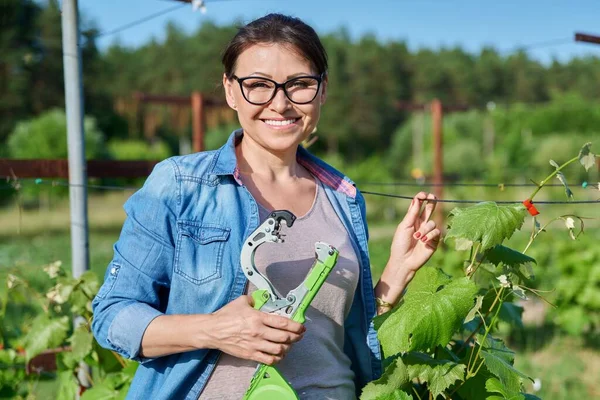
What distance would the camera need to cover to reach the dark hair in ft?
5.03

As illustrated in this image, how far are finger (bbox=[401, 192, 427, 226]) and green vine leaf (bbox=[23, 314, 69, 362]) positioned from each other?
1.35 meters

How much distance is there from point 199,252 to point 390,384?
19.7 inches

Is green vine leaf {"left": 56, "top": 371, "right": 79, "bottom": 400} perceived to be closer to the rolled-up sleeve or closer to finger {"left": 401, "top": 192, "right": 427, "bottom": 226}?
the rolled-up sleeve

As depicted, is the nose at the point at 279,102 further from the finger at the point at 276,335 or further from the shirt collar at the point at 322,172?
the finger at the point at 276,335

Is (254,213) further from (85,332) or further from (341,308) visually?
(85,332)

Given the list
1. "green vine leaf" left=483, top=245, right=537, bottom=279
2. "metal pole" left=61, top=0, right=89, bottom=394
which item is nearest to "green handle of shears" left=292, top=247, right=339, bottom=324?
"green vine leaf" left=483, top=245, right=537, bottom=279

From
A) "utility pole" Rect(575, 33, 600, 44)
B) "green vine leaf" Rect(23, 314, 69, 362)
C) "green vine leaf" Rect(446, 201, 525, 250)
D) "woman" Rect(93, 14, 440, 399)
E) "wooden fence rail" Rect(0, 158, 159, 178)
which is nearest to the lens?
"woman" Rect(93, 14, 440, 399)

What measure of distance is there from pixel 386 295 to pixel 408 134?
31906mm

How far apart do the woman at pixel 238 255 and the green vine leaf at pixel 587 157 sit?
0.33m

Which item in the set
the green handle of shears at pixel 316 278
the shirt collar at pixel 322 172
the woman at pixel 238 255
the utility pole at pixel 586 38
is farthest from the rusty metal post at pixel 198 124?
the green handle of shears at pixel 316 278

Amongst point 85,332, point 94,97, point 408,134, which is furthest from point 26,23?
point 85,332

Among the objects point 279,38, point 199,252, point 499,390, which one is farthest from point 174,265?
point 499,390

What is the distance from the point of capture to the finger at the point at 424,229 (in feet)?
5.42

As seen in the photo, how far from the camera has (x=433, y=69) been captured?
137 ft
